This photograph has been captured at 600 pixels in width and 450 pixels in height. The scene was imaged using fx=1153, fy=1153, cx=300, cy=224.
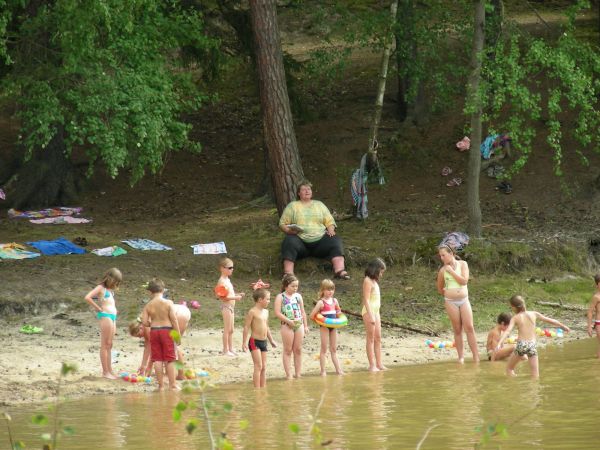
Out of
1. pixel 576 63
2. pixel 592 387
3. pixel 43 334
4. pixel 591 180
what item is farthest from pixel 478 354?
pixel 591 180

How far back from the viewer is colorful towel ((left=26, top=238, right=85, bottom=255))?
18.5 metres

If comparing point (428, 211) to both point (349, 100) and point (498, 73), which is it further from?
point (349, 100)

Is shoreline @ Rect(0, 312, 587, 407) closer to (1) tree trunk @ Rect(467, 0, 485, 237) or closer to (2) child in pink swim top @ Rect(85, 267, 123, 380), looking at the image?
(2) child in pink swim top @ Rect(85, 267, 123, 380)

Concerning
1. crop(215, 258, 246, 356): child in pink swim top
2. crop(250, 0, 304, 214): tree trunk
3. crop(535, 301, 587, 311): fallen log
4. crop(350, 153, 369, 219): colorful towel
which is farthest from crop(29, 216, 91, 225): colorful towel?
crop(535, 301, 587, 311): fallen log

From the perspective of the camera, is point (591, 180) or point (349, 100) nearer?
point (591, 180)

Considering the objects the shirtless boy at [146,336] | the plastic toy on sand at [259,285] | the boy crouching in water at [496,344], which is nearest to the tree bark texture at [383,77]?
the plastic toy on sand at [259,285]

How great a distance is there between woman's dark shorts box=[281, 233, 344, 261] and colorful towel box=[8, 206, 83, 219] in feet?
23.2

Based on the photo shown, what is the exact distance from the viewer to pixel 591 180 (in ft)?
75.1

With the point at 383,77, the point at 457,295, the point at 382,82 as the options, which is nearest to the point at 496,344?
the point at 457,295

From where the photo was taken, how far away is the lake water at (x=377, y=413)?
9.31 m

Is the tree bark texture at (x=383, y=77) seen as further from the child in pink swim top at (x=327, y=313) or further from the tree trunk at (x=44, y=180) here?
the child in pink swim top at (x=327, y=313)

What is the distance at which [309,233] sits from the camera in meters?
17.3

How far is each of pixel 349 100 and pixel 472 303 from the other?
41.9ft

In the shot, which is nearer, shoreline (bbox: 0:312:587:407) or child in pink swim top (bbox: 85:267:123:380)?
shoreline (bbox: 0:312:587:407)
